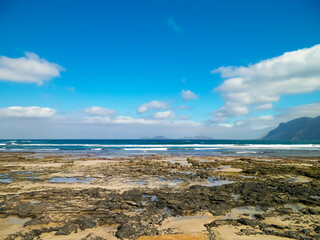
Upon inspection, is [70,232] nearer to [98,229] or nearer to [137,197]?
[98,229]

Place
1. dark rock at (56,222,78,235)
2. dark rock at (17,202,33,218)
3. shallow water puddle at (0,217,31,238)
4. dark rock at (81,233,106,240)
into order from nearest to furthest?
dark rock at (81,233,106,240) < dark rock at (56,222,78,235) < shallow water puddle at (0,217,31,238) < dark rock at (17,202,33,218)

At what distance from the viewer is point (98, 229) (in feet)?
16.6

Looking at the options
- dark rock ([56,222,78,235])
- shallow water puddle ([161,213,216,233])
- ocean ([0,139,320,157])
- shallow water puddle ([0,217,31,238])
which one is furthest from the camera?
ocean ([0,139,320,157])

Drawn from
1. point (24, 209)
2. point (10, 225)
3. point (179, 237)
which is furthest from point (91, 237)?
point (24, 209)

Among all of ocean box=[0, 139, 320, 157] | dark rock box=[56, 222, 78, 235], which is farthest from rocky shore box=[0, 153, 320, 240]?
ocean box=[0, 139, 320, 157]

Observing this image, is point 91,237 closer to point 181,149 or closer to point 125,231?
point 125,231

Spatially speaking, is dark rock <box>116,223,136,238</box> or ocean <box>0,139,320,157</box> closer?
dark rock <box>116,223,136,238</box>

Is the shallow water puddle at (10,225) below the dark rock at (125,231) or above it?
below

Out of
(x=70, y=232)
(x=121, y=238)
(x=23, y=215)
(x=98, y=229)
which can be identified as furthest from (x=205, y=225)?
(x=23, y=215)

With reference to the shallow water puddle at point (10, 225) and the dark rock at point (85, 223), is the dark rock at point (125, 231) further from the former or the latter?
the shallow water puddle at point (10, 225)

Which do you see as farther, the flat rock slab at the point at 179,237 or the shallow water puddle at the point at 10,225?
the shallow water puddle at the point at 10,225

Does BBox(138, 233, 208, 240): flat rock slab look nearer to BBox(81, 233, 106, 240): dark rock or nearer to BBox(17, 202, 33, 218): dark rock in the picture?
BBox(81, 233, 106, 240): dark rock

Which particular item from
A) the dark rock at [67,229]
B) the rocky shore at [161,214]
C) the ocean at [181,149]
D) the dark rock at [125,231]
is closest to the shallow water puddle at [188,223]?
the rocky shore at [161,214]

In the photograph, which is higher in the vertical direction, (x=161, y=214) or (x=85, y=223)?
(x=85, y=223)
